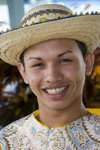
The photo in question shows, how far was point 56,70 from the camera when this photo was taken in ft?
3.77

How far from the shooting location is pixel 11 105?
246cm

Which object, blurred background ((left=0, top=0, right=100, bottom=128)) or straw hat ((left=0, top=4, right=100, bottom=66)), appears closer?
straw hat ((left=0, top=4, right=100, bottom=66))

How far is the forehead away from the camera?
1.16 m

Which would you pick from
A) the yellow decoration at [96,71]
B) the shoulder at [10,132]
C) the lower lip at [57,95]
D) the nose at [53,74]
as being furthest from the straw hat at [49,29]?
the yellow decoration at [96,71]

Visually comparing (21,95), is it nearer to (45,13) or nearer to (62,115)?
(62,115)

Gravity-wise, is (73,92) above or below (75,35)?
below

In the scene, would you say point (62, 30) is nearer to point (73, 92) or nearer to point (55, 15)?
point (55, 15)

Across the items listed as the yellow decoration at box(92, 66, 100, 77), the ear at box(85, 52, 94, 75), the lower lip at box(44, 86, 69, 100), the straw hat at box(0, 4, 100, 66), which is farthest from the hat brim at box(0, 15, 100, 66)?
the yellow decoration at box(92, 66, 100, 77)

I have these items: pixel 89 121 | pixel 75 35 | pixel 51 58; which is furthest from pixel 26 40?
pixel 89 121

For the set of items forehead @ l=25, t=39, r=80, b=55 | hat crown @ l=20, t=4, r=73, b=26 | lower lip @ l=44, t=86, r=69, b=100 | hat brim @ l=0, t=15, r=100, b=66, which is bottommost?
lower lip @ l=44, t=86, r=69, b=100

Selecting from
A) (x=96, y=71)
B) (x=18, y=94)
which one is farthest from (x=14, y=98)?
(x=96, y=71)

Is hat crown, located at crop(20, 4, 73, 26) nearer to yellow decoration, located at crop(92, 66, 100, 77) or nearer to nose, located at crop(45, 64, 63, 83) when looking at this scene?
nose, located at crop(45, 64, 63, 83)

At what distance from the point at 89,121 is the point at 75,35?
523 mm

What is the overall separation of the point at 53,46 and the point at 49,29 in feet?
0.34
